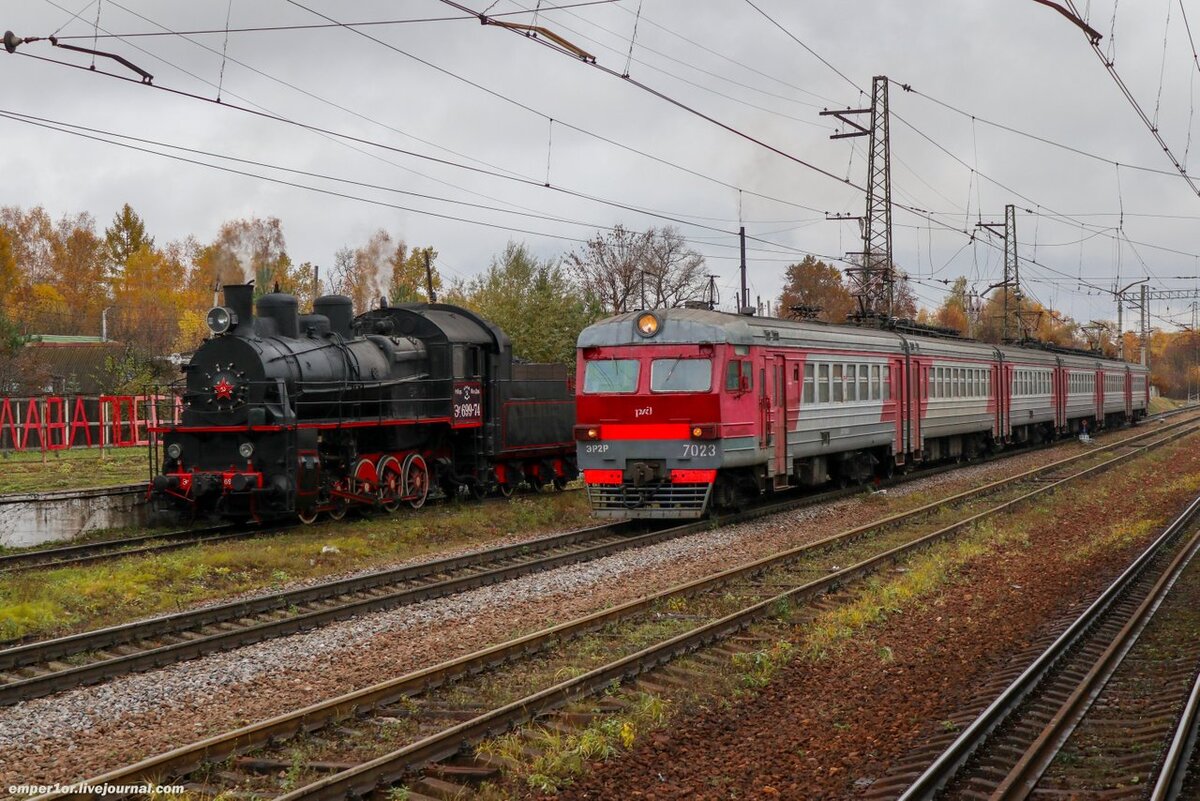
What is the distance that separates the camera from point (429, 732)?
24.4 ft

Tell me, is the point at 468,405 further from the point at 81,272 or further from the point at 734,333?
the point at 81,272

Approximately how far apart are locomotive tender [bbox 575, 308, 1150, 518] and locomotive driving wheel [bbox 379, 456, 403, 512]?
3.55 meters

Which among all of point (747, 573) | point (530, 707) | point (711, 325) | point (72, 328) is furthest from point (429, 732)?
point (72, 328)

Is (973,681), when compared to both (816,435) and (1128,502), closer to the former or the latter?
(816,435)

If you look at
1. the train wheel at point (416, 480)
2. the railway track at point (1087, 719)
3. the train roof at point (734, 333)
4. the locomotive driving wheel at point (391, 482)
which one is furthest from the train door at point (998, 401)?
the railway track at point (1087, 719)

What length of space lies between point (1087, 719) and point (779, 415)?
10536 millimetres

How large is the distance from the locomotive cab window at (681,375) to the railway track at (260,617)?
2270 mm

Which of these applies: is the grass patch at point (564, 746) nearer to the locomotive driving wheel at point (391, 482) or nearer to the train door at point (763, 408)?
the train door at point (763, 408)

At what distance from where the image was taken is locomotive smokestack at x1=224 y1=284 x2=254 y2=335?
16.9 metres

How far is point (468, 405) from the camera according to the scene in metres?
20.0

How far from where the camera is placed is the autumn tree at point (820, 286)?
267 feet

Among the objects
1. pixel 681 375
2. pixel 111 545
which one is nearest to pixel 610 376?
pixel 681 375

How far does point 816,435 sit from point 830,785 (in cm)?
1315

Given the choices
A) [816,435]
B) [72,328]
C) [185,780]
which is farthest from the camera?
[72,328]
